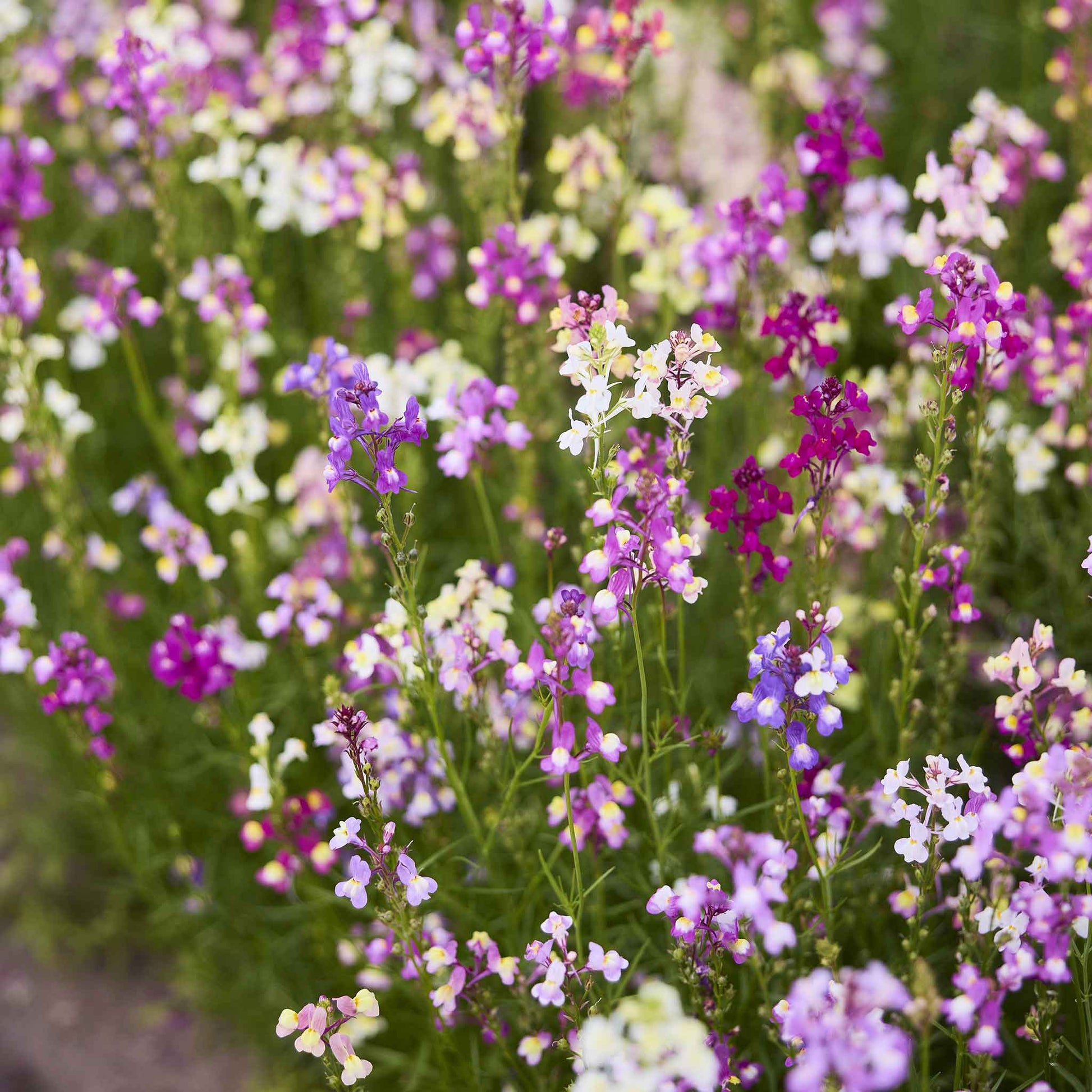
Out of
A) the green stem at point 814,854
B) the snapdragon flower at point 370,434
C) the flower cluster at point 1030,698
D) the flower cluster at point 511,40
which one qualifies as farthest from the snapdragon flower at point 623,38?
the green stem at point 814,854

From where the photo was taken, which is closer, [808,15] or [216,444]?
[216,444]

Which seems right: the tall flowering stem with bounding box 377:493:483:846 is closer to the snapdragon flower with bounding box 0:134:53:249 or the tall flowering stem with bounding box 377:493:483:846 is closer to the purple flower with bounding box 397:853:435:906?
the purple flower with bounding box 397:853:435:906

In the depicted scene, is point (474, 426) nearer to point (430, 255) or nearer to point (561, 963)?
point (561, 963)

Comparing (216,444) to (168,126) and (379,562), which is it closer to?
(379,562)

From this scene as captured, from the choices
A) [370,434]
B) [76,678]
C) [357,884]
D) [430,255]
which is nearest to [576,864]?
[357,884]

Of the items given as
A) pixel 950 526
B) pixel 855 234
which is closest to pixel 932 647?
pixel 950 526

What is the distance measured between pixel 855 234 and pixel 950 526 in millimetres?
1205

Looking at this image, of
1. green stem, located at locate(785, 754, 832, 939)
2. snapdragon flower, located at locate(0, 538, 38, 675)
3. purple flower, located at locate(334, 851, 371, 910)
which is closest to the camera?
green stem, located at locate(785, 754, 832, 939)

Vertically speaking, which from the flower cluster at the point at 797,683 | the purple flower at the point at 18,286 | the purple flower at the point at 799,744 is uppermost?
the purple flower at the point at 18,286

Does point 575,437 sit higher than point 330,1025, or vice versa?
point 575,437

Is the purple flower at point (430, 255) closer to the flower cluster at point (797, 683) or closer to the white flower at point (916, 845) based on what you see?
the flower cluster at point (797, 683)

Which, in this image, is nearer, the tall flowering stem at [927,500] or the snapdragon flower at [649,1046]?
the snapdragon flower at [649,1046]

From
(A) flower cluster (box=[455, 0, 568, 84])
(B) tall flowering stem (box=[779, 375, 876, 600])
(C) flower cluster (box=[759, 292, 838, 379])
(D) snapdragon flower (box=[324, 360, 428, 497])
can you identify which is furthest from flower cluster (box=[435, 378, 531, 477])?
(A) flower cluster (box=[455, 0, 568, 84])

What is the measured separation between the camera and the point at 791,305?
9.59 ft
